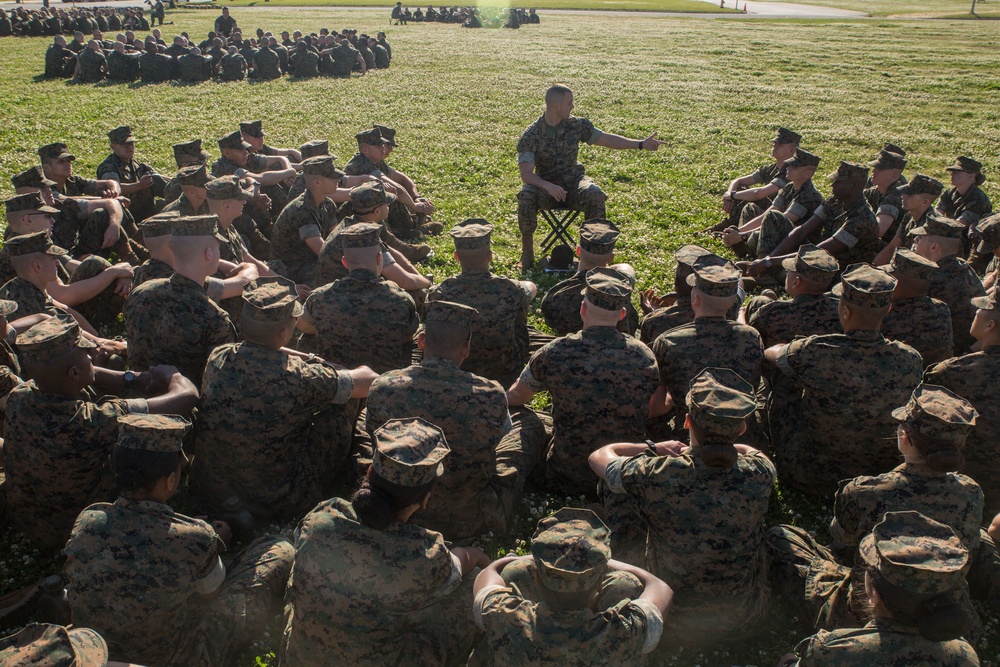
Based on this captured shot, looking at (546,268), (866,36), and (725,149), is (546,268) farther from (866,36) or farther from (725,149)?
(866,36)

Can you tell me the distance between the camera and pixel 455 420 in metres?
6.05

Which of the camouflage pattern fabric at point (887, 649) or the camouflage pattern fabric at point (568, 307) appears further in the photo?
the camouflage pattern fabric at point (568, 307)

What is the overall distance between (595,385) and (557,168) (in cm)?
733

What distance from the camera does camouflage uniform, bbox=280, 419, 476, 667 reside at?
14.8 feet

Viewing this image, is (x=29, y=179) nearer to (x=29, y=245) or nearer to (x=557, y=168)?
(x=29, y=245)

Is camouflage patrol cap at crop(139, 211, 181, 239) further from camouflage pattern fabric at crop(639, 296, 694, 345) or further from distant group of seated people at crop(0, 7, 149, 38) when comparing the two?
distant group of seated people at crop(0, 7, 149, 38)

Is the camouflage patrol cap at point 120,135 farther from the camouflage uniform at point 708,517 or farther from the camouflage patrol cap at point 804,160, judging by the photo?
the camouflage uniform at point 708,517

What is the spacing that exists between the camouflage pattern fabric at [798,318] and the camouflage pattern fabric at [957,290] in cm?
212

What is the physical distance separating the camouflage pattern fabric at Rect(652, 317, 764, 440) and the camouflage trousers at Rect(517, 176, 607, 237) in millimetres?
6036

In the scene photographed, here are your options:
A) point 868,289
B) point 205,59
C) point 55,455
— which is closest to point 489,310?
point 868,289

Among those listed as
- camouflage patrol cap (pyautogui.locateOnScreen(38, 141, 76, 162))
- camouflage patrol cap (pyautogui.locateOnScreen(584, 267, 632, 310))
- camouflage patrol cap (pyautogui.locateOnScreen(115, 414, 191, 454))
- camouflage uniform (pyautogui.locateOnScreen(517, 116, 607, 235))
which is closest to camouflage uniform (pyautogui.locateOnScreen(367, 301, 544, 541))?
camouflage patrol cap (pyautogui.locateOnScreen(584, 267, 632, 310))

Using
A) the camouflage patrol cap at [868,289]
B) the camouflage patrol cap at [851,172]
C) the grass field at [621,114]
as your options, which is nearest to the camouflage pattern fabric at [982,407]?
the camouflage patrol cap at [868,289]

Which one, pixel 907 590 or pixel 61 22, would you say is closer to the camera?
pixel 907 590

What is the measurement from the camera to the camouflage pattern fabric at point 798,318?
7.73 m
